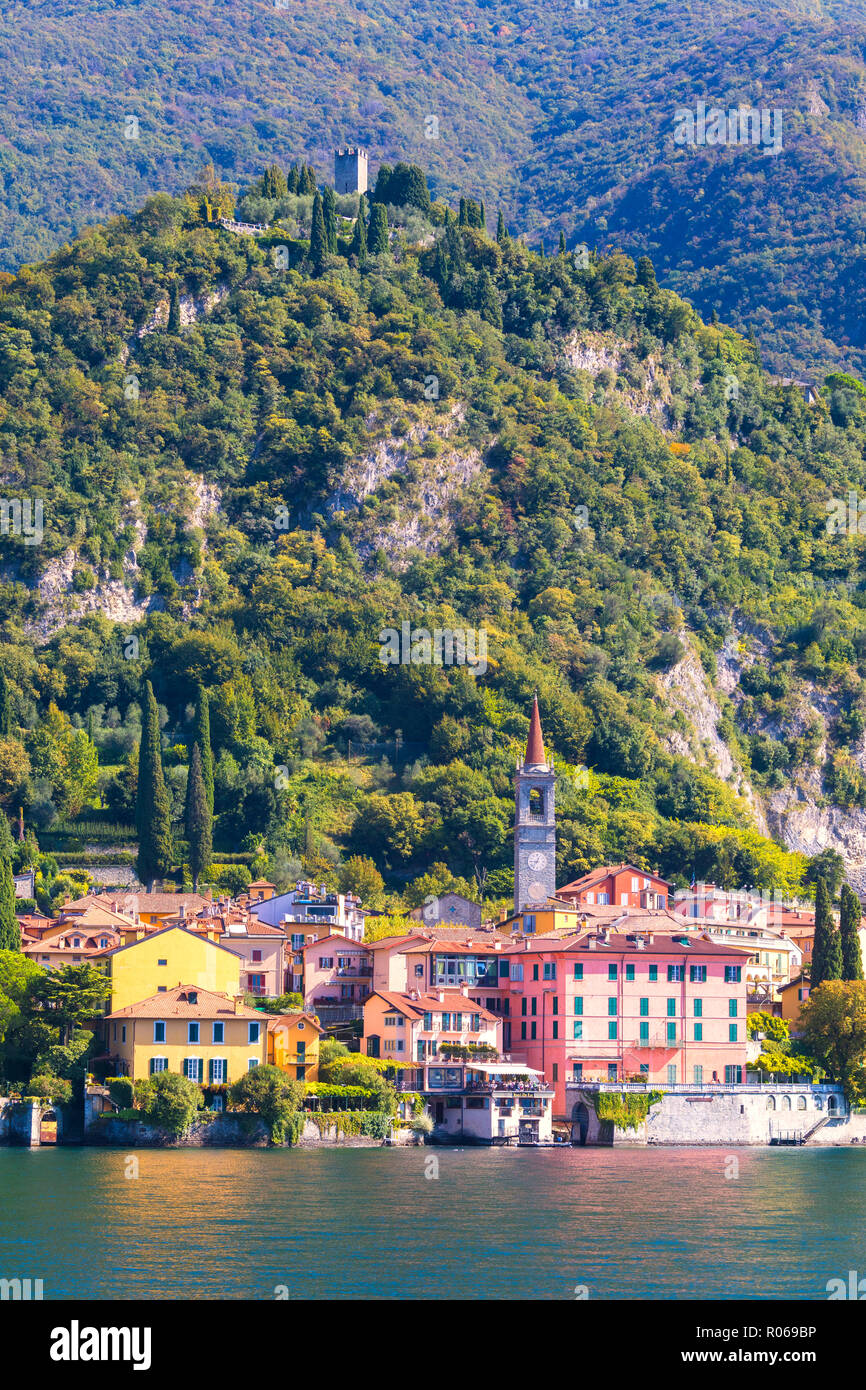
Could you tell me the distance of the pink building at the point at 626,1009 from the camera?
297 feet

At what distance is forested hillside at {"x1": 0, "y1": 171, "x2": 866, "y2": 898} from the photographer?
126m

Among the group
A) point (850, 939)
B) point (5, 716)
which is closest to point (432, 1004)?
point (850, 939)

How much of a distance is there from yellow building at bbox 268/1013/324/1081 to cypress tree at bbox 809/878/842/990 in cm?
2574

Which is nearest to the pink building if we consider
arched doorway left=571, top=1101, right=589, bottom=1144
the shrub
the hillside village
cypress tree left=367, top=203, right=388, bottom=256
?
the hillside village

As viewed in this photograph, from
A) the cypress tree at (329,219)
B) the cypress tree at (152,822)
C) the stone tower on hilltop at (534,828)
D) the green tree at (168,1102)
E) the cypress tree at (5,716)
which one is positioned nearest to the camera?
the green tree at (168,1102)

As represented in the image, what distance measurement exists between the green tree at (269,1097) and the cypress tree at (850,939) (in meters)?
31.9

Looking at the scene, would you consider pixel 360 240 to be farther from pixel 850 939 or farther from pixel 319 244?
pixel 850 939

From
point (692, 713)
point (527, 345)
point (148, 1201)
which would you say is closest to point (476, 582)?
point (692, 713)

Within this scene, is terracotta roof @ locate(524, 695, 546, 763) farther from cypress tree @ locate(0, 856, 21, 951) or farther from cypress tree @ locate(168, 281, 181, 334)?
cypress tree @ locate(168, 281, 181, 334)

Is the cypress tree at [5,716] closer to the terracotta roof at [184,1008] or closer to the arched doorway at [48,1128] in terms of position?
the terracotta roof at [184,1008]

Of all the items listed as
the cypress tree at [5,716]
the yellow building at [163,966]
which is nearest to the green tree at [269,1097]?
the yellow building at [163,966]

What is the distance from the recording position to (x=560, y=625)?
142 meters
